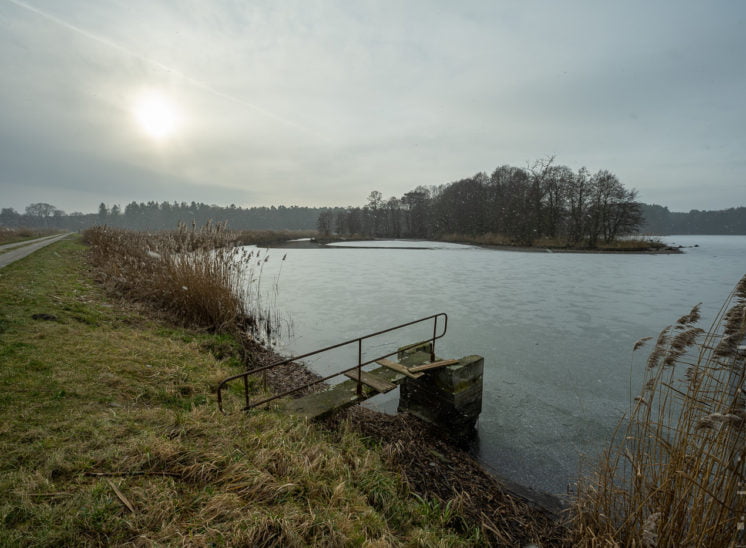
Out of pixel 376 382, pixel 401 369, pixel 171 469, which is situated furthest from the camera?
pixel 401 369

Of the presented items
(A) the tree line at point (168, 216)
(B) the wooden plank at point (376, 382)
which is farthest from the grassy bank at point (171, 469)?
(A) the tree line at point (168, 216)

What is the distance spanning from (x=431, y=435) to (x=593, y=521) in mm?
2110

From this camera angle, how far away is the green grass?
214 centimetres

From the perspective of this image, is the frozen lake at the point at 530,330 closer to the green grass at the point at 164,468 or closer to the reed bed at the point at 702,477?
the reed bed at the point at 702,477

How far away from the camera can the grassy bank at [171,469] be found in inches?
84.6

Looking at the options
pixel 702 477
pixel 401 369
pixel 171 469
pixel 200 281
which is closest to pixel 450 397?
pixel 401 369

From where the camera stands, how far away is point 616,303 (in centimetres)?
1344

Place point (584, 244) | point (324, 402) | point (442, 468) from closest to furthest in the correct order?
point (442, 468), point (324, 402), point (584, 244)

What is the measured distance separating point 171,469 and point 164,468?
66mm

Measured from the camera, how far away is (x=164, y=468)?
2678 mm

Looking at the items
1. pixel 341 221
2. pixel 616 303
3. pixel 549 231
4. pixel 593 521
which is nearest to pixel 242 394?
pixel 593 521

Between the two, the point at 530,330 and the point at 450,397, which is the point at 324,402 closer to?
the point at 450,397

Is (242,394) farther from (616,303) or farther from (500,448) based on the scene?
(616,303)

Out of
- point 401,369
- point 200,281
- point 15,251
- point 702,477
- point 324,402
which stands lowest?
point 324,402
